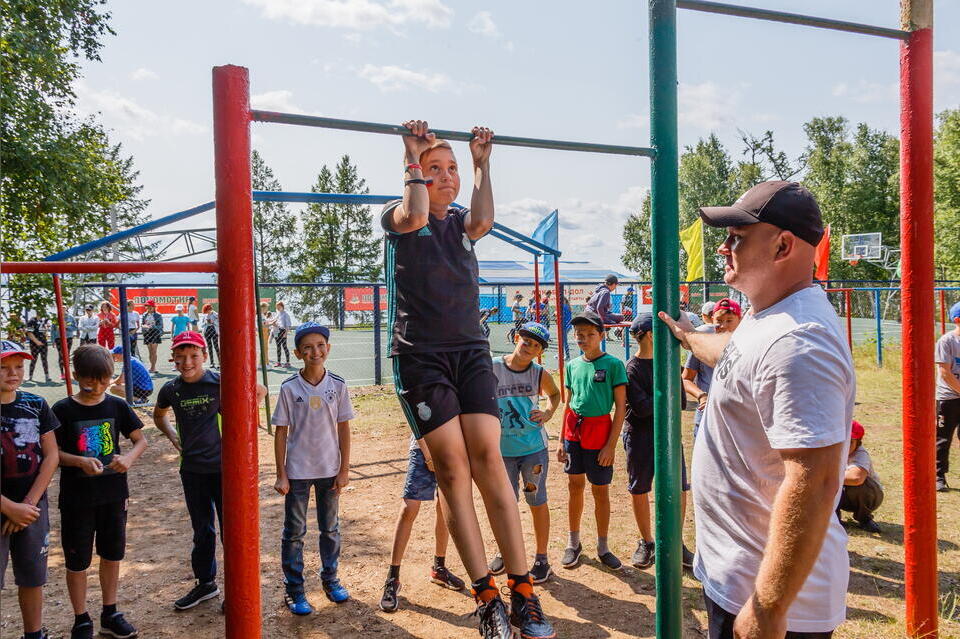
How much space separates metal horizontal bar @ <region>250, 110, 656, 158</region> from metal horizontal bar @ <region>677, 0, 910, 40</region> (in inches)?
20.4

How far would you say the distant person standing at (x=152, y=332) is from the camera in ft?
46.2

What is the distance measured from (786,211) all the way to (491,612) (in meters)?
1.52

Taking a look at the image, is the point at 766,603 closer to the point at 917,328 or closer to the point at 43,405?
the point at 917,328

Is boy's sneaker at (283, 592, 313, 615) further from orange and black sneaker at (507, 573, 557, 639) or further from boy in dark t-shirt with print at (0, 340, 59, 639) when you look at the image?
orange and black sneaker at (507, 573, 557, 639)

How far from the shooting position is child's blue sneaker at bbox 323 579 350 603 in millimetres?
4125

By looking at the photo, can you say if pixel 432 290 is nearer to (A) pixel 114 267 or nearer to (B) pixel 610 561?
(A) pixel 114 267

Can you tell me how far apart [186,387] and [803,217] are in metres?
3.62

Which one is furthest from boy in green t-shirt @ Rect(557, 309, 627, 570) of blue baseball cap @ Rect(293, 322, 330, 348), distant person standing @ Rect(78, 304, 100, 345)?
distant person standing @ Rect(78, 304, 100, 345)

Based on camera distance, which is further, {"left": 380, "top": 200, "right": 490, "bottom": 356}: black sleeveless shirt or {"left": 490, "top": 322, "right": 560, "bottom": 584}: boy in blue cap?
{"left": 490, "top": 322, "right": 560, "bottom": 584}: boy in blue cap

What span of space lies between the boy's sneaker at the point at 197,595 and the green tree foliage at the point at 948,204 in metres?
35.5

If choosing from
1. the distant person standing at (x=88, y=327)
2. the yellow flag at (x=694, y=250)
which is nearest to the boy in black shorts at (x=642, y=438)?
the yellow flag at (x=694, y=250)

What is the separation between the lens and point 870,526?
5.18m

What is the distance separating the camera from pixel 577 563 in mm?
4652

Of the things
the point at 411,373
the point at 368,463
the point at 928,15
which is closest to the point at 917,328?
the point at 928,15
